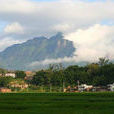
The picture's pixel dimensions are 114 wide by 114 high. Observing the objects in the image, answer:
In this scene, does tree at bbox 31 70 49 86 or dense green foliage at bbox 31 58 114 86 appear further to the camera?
tree at bbox 31 70 49 86

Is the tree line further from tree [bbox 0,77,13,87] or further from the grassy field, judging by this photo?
the grassy field

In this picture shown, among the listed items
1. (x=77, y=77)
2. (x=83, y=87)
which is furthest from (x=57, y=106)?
→ (x=77, y=77)

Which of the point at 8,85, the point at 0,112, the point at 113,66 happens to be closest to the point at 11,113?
the point at 0,112

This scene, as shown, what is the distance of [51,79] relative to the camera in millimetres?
135250

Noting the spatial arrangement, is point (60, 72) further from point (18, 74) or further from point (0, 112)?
point (0, 112)

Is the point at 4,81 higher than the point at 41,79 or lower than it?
lower

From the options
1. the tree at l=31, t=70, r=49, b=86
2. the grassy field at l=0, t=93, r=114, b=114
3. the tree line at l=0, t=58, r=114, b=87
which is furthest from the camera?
the tree at l=31, t=70, r=49, b=86

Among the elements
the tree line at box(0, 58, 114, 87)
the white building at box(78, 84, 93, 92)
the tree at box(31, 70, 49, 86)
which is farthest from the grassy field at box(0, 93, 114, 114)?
the tree at box(31, 70, 49, 86)

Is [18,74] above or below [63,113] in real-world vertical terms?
above

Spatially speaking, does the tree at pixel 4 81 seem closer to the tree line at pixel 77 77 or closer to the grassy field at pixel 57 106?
the tree line at pixel 77 77

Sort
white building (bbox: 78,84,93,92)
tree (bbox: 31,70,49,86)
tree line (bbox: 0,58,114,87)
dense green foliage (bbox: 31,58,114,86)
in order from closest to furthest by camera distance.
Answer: white building (bbox: 78,84,93,92), dense green foliage (bbox: 31,58,114,86), tree line (bbox: 0,58,114,87), tree (bbox: 31,70,49,86)

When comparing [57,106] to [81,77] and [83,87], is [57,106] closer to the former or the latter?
[83,87]

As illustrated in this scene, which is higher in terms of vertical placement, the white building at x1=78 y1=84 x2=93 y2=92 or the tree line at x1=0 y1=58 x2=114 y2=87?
the tree line at x1=0 y1=58 x2=114 y2=87

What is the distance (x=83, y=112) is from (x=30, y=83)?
4867 inches
